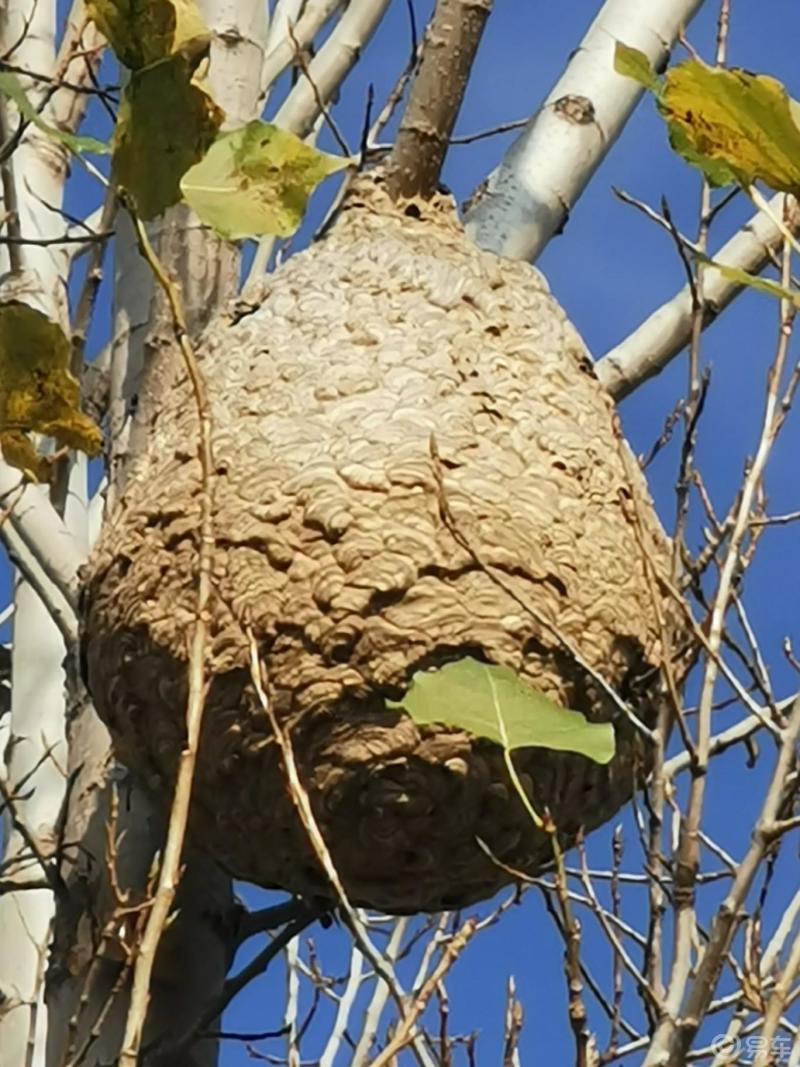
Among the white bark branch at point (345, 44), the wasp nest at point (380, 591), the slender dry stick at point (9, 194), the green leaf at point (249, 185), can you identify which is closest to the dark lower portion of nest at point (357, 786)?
the wasp nest at point (380, 591)

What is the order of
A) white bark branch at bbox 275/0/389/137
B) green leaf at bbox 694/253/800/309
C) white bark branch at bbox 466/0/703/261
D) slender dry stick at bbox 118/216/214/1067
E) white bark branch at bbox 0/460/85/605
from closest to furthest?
green leaf at bbox 694/253/800/309, slender dry stick at bbox 118/216/214/1067, white bark branch at bbox 0/460/85/605, white bark branch at bbox 466/0/703/261, white bark branch at bbox 275/0/389/137

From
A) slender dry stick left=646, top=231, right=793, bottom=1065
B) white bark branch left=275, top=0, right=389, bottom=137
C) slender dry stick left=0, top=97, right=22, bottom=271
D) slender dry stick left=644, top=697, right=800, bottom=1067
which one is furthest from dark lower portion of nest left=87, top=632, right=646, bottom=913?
white bark branch left=275, top=0, right=389, bottom=137

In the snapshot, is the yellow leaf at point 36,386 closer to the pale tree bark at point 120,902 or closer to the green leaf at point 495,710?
the green leaf at point 495,710

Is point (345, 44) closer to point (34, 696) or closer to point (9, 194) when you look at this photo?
point (9, 194)

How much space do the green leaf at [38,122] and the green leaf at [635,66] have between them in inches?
11.7

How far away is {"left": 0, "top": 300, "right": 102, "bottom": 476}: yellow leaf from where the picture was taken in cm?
125

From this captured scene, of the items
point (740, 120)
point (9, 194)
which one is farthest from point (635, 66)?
point (9, 194)

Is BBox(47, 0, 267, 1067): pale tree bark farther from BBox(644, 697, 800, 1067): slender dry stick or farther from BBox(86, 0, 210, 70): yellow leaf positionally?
BBox(86, 0, 210, 70): yellow leaf

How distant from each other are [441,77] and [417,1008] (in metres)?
0.87

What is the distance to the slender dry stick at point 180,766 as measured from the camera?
0.98 m

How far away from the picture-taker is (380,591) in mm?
1465

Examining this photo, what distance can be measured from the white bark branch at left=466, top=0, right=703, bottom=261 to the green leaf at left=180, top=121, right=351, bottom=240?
97cm

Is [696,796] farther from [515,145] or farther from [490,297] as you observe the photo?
[515,145]

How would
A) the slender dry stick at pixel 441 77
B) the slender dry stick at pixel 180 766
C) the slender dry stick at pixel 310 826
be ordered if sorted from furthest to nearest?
the slender dry stick at pixel 441 77, the slender dry stick at pixel 310 826, the slender dry stick at pixel 180 766
